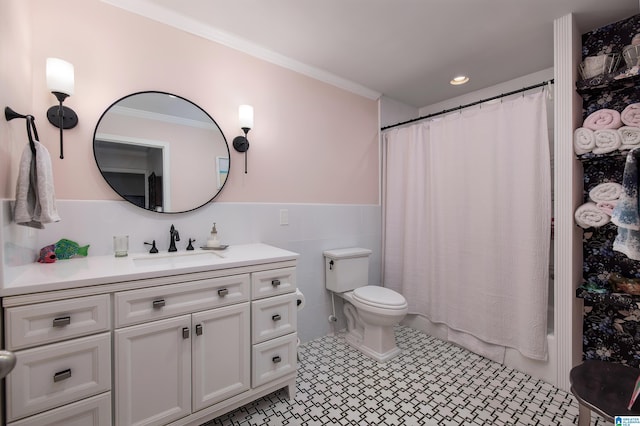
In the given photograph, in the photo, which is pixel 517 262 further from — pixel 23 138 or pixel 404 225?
pixel 23 138

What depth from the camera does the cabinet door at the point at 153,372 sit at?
3.74 feet

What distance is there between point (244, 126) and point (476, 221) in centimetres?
188

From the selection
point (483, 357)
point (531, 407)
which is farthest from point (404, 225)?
point (531, 407)

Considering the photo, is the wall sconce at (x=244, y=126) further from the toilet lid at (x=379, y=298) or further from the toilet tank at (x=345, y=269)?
the toilet lid at (x=379, y=298)

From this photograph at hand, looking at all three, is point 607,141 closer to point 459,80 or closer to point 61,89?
point 459,80

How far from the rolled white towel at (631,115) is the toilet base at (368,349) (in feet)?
6.66

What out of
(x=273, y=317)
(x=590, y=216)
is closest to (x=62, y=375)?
(x=273, y=317)

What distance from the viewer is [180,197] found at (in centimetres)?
174

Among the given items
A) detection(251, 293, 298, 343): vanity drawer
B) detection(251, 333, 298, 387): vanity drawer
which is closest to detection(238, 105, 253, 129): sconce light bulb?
detection(251, 293, 298, 343): vanity drawer

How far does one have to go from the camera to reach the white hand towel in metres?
1.10

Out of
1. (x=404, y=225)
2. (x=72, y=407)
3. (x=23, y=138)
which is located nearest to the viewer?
(x=72, y=407)

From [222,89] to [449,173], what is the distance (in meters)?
A: 1.87

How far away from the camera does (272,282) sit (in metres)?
1.55

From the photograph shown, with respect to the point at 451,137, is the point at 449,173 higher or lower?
lower
